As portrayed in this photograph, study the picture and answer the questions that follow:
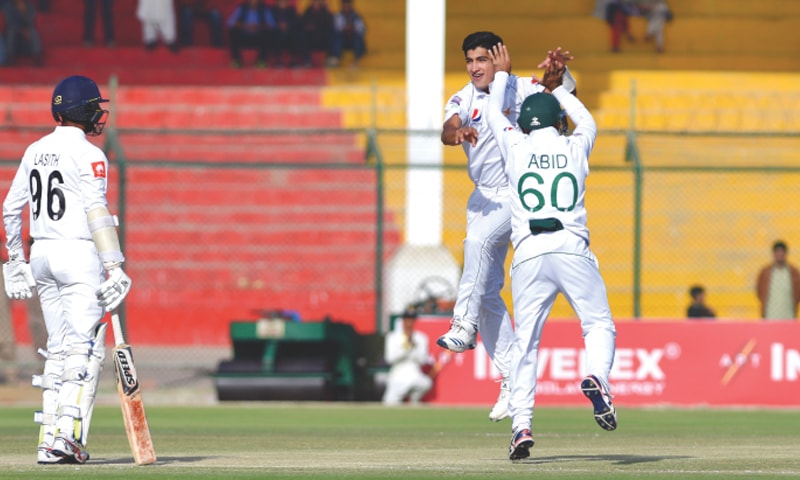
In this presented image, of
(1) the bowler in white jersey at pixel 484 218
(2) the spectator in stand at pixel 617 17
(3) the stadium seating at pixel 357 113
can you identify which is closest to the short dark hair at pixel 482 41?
(1) the bowler in white jersey at pixel 484 218

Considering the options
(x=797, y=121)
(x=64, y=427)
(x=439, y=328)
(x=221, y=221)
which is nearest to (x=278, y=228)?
(x=221, y=221)

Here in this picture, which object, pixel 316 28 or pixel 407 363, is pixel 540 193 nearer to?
pixel 407 363

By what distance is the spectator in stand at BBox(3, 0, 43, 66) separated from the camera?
1209 inches

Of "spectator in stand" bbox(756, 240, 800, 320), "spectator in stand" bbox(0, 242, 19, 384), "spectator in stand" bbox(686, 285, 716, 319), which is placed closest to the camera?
"spectator in stand" bbox(686, 285, 716, 319)

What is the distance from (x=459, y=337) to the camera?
1177cm

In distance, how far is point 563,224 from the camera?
10258mm

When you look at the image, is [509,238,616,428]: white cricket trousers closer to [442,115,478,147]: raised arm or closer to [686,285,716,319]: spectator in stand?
[442,115,478,147]: raised arm

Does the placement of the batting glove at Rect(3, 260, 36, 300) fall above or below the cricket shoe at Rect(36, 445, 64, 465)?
above

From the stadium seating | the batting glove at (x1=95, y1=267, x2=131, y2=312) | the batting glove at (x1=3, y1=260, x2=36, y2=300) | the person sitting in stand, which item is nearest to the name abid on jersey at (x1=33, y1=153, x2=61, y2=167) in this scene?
the batting glove at (x1=3, y1=260, x2=36, y2=300)

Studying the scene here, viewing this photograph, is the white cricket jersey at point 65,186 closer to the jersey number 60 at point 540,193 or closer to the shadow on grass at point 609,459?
the jersey number 60 at point 540,193

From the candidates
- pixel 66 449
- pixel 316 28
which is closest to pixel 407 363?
pixel 66 449

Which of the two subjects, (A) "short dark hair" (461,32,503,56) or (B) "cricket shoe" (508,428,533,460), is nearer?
(B) "cricket shoe" (508,428,533,460)

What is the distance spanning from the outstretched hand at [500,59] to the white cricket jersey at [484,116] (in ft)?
0.68

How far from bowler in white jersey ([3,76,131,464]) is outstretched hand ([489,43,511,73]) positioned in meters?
2.86
